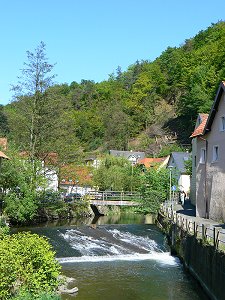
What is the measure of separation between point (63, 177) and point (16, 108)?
9632 millimetres

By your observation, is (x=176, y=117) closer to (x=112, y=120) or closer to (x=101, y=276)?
(x=112, y=120)

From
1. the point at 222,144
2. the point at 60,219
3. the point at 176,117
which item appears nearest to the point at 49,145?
the point at 60,219

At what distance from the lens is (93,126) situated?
11650 centimetres

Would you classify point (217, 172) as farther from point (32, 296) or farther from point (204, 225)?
point (32, 296)

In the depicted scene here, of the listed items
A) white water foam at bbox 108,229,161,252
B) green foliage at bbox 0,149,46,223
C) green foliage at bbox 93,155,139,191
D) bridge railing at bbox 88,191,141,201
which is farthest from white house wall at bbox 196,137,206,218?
green foliage at bbox 93,155,139,191

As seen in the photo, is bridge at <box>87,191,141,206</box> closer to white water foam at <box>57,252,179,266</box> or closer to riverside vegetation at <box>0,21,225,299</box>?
riverside vegetation at <box>0,21,225,299</box>

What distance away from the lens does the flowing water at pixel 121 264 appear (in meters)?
17.2

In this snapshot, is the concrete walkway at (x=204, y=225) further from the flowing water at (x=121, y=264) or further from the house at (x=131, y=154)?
the house at (x=131, y=154)

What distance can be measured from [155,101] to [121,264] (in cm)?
9560

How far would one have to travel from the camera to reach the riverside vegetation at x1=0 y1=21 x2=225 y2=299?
40.2ft

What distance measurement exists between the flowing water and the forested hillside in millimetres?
39871

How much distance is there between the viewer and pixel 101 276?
19375 millimetres

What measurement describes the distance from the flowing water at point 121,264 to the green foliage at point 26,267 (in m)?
4.01

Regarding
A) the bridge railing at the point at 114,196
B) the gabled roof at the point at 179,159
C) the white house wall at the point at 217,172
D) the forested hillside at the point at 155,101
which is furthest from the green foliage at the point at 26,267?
the forested hillside at the point at 155,101
